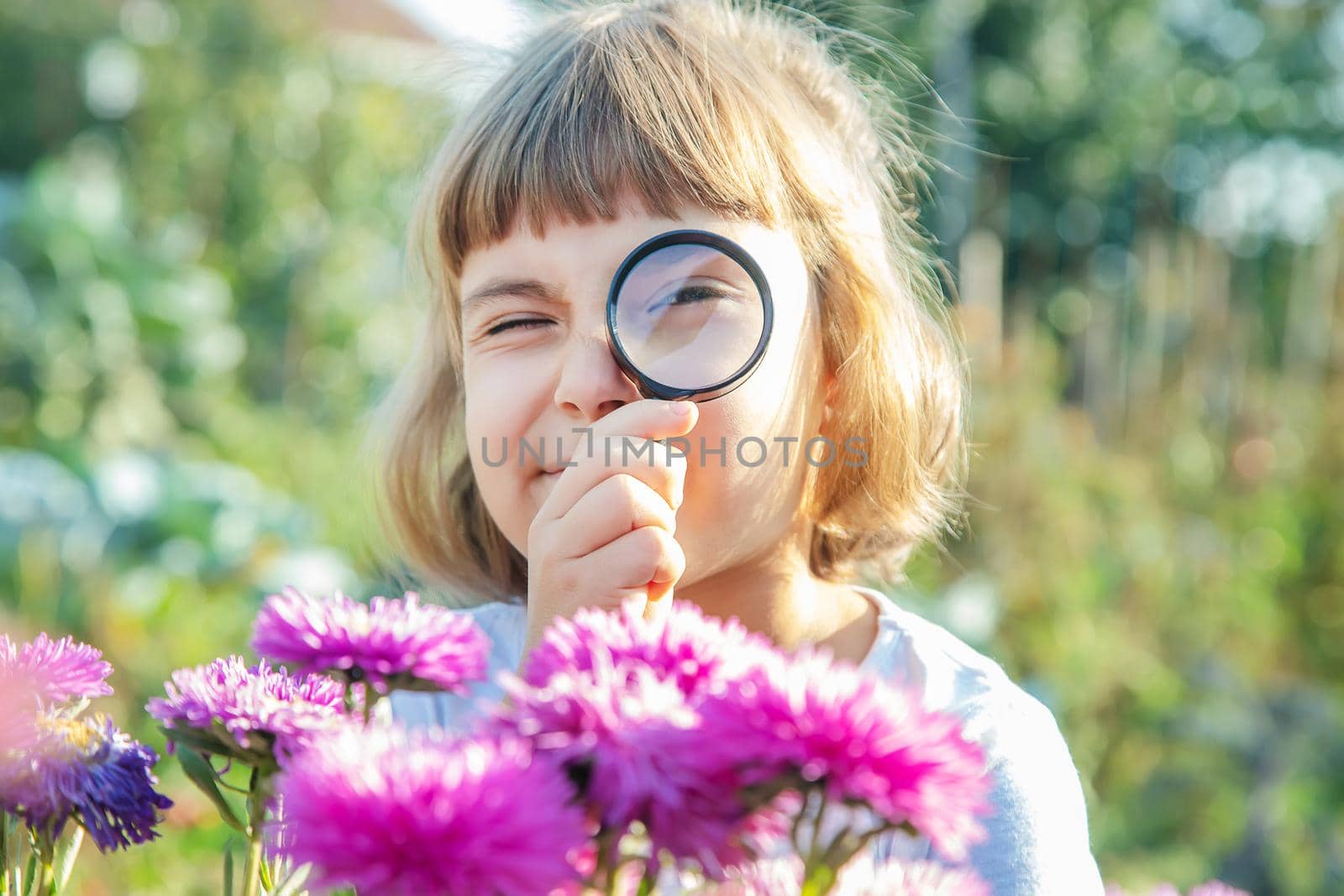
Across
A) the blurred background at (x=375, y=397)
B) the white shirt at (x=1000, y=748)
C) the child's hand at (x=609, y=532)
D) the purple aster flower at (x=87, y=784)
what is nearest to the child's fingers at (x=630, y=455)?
the child's hand at (x=609, y=532)

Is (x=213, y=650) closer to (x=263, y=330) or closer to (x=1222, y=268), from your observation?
(x=263, y=330)

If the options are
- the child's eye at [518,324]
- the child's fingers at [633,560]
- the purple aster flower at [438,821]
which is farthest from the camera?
the child's eye at [518,324]

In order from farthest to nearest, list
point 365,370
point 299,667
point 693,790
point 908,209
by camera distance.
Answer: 1. point 365,370
2. point 908,209
3. point 299,667
4. point 693,790

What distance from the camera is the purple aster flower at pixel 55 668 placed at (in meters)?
0.81

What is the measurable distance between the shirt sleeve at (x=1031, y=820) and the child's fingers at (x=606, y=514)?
26.4 inches

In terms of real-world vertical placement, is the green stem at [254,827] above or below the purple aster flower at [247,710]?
below

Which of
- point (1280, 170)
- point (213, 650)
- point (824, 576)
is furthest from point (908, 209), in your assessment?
point (1280, 170)

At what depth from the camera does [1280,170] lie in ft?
52.6

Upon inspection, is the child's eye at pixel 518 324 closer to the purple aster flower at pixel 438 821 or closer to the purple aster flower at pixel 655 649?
the purple aster flower at pixel 655 649

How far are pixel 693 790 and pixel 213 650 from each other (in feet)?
14.9

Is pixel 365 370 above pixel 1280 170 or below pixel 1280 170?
below

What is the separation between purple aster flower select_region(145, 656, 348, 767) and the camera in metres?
0.73

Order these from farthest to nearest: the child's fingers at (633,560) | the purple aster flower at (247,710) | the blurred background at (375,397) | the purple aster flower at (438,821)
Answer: the blurred background at (375,397) → the child's fingers at (633,560) → the purple aster flower at (247,710) → the purple aster flower at (438,821)

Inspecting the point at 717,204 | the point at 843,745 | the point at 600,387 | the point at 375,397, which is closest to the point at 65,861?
the point at 843,745
